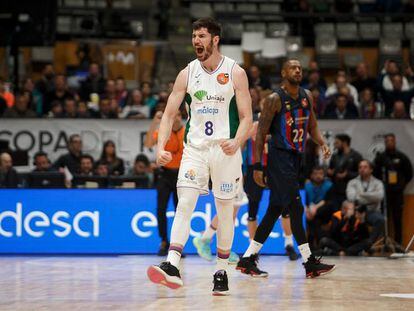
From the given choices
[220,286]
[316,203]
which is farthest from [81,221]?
[220,286]

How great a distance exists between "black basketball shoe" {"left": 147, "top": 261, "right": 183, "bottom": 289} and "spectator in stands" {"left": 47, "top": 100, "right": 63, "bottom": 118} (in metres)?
8.82

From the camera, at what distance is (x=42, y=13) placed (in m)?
18.9

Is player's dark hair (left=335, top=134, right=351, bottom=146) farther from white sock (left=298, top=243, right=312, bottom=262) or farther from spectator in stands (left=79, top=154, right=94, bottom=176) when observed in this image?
white sock (left=298, top=243, right=312, bottom=262)

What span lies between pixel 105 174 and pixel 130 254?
5.40 ft

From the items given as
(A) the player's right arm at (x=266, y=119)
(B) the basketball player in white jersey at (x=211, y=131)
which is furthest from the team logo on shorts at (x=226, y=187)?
(A) the player's right arm at (x=266, y=119)

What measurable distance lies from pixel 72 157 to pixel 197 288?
287 inches

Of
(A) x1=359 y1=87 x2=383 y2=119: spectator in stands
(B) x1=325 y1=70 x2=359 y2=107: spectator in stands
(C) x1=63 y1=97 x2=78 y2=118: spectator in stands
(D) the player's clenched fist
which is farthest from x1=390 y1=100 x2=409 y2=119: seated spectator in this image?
(D) the player's clenched fist

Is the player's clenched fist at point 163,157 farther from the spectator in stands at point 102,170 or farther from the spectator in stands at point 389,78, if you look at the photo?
the spectator in stands at point 389,78

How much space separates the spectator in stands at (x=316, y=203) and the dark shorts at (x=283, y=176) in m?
4.92

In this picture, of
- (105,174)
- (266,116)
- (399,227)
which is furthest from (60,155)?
(266,116)

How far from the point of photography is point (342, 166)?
16.1 m

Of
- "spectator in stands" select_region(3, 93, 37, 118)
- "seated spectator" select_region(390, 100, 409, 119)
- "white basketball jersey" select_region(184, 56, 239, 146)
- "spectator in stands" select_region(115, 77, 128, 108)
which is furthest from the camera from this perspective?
"spectator in stands" select_region(115, 77, 128, 108)

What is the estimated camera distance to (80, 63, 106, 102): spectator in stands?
19.0m

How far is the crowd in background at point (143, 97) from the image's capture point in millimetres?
17078
